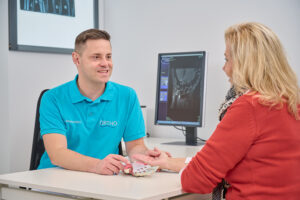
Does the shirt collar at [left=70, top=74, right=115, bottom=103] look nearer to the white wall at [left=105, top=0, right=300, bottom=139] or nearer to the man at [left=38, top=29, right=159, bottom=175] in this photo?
the man at [left=38, top=29, right=159, bottom=175]

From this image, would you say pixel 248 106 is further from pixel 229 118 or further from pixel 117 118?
pixel 117 118

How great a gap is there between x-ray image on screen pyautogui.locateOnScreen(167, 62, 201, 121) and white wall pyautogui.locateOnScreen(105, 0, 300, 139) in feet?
0.75

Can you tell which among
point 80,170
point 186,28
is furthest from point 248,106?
point 186,28

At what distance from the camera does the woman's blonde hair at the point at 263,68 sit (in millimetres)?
1351

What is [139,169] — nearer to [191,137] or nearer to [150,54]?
[191,137]

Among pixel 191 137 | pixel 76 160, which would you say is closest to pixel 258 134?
pixel 76 160

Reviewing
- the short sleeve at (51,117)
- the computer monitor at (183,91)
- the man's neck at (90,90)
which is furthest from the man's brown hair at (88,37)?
the computer monitor at (183,91)

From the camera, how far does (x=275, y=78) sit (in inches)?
53.7

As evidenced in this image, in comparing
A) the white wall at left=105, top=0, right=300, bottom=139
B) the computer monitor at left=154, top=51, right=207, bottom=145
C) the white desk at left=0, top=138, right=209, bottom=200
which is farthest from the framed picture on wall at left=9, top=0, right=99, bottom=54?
the white desk at left=0, top=138, right=209, bottom=200

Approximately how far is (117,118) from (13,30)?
142 centimetres

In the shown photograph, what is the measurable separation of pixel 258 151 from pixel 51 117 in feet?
3.54

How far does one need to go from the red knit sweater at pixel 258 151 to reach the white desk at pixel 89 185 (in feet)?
0.71

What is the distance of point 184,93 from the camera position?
9.59ft

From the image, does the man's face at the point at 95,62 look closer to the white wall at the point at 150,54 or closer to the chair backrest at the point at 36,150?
the chair backrest at the point at 36,150
